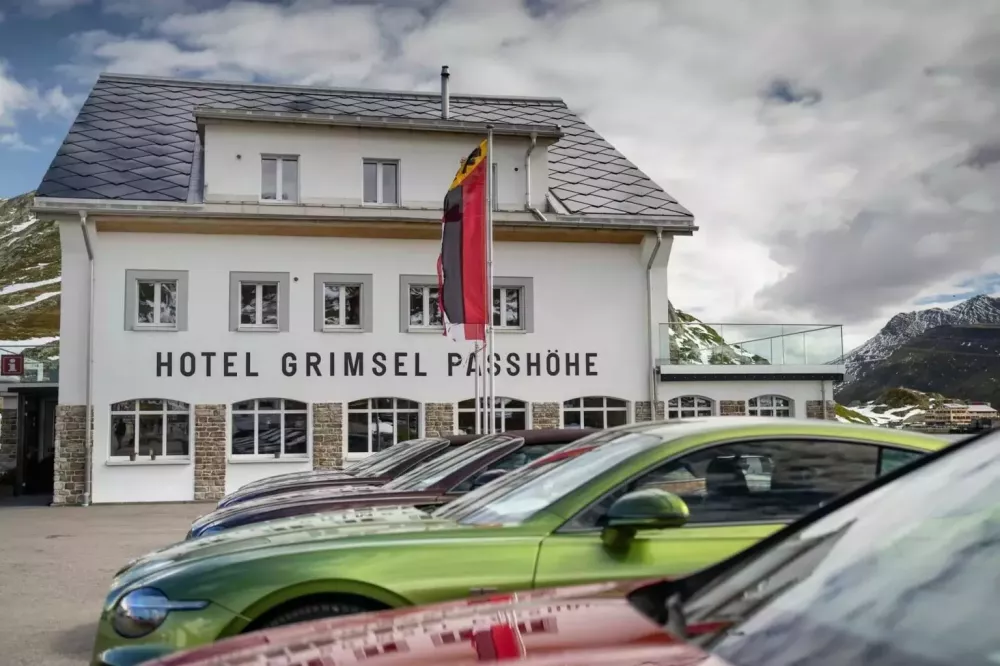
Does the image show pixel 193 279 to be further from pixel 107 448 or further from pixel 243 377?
pixel 107 448

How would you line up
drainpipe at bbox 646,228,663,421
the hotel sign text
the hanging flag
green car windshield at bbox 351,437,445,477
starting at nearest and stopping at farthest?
green car windshield at bbox 351,437,445,477
the hanging flag
the hotel sign text
drainpipe at bbox 646,228,663,421

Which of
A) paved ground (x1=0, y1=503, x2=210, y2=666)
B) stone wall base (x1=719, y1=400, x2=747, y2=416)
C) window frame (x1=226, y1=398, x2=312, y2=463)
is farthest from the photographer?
stone wall base (x1=719, y1=400, x2=747, y2=416)

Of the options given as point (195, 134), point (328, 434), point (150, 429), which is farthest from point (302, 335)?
point (195, 134)

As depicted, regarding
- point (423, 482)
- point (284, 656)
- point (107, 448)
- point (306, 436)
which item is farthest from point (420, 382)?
point (284, 656)

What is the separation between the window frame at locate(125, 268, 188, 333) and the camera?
21328 millimetres

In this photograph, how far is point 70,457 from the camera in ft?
68.5

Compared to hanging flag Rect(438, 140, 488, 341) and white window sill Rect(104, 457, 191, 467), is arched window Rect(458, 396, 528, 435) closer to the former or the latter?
hanging flag Rect(438, 140, 488, 341)

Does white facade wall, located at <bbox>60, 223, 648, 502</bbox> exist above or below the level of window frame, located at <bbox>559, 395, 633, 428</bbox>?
above

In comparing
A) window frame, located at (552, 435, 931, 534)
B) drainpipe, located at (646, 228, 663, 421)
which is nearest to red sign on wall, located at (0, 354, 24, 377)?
drainpipe, located at (646, 228, 663, 421)

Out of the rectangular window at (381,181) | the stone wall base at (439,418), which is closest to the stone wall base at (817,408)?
the stone wall base at (439,418)

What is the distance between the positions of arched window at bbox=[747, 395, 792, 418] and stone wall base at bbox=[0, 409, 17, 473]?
18190 millimetres

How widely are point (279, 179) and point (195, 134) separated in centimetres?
389

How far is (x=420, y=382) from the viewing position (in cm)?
2261

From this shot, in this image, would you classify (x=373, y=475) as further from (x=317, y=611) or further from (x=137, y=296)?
(x=137, y=296)
